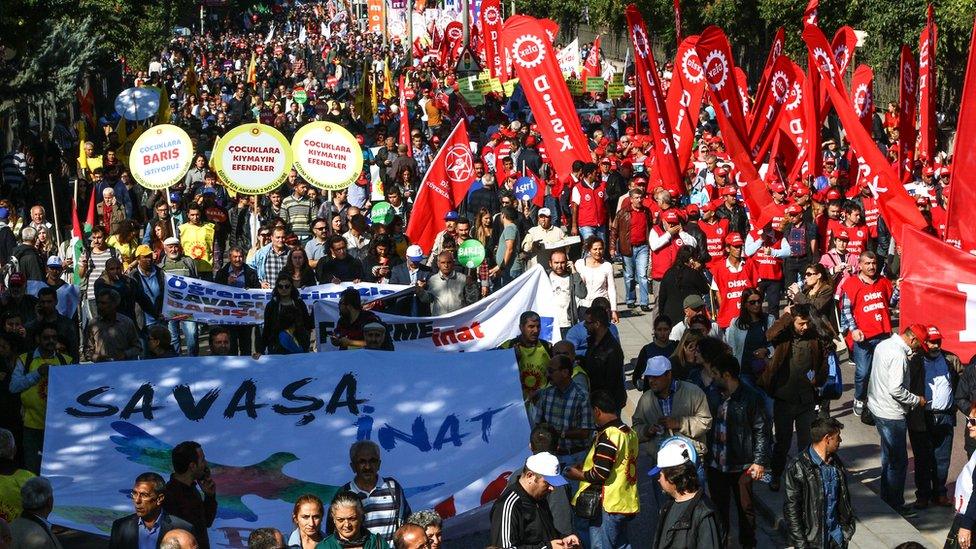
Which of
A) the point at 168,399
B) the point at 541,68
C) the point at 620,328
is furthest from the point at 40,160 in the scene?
the point at 168,399

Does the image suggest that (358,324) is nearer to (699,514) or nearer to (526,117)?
(699,514)

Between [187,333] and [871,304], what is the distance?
617 centimetres

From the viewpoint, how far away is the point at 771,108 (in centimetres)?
2041

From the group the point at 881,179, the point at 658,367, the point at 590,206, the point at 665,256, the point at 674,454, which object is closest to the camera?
the point at 674,454

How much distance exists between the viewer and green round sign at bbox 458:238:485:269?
15031 millimetres

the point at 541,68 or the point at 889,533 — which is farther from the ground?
the point at 541,68

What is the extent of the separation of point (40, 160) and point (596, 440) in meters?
17.7

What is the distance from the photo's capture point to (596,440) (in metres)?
9.07

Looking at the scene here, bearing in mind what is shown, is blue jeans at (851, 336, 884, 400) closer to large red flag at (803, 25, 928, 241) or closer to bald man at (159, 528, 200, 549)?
large red flag at (803, 25, 928, 241)

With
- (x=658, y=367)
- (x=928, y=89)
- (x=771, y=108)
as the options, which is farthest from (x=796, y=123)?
(x=658, y=367)

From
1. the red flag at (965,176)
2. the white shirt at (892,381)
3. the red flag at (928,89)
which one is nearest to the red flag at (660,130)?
the red flag at (928,89)

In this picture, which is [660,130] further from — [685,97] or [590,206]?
[685,97]

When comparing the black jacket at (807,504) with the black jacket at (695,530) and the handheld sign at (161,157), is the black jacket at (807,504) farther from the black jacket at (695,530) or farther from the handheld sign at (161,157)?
the handheld sign at (161,157)

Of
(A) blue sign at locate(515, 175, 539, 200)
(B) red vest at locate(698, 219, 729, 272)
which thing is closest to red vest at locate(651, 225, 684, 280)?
(B) red vest at locate(698, 219, 729, 272)
